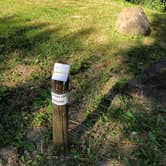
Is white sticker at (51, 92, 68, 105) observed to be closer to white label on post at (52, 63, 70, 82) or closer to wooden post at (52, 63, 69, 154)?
wooden post at (52, 63, 69, 154)

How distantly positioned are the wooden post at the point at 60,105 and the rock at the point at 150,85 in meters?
1.71

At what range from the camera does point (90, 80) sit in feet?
18.7

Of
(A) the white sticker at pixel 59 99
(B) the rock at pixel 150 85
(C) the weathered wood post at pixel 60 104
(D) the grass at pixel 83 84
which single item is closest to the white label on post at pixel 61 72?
(C) the weathered wood post at pixel 60 104

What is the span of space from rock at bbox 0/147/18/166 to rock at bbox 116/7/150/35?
4588 millimetres

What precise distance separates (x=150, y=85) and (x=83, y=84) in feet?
3.60

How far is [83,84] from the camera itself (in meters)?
5.56

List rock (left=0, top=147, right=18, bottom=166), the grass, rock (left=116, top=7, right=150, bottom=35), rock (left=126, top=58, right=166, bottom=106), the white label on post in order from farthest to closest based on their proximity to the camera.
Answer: rock (left=116, top=7, right=150, bottom=35), rock (left=126, top=58, right=166, bottom=106), the grass, rock (left=0, top=147, right=18, bottom=166), the white label on post

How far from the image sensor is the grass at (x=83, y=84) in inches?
166

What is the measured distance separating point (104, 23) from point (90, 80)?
3.29 metres

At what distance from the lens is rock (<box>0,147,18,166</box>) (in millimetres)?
3979

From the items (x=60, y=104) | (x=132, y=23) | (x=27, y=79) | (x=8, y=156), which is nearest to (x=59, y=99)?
(x=60, y=104)

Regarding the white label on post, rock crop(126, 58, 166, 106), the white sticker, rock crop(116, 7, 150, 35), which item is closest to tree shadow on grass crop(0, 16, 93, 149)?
rock crop(116, 7, 150, 35)

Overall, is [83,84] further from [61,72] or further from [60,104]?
[61,72]

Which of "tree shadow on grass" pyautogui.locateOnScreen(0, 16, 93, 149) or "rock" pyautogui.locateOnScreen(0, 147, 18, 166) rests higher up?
"tree shadow on grass" pyautogui.locateOnScreen(0, 16, 93, 149)
